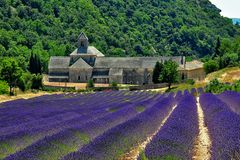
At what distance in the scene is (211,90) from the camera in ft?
158

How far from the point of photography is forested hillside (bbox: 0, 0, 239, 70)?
437 ft

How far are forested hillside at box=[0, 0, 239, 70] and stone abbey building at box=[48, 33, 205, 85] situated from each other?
16167mm

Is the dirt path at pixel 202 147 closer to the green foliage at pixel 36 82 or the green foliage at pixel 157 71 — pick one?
the green foliage at pixel 36 82

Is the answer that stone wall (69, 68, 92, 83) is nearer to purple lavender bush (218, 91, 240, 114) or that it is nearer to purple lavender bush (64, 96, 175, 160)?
purple lavender bush (218, 91, 240, 114)

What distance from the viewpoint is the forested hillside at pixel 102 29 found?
133 metres

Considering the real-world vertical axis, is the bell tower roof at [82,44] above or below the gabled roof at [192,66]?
above

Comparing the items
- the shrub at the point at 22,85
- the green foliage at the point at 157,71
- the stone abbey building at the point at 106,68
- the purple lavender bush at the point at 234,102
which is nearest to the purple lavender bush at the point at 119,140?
the purple lavender bush at the point at 234,102

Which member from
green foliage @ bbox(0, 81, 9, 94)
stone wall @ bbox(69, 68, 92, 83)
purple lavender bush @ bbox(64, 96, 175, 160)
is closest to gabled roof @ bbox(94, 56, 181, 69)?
stone wall @ bbox(69, 68, 92, 83)

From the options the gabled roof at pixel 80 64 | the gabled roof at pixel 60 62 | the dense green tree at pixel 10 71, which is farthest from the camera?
the gabled roof at pixel 60 62

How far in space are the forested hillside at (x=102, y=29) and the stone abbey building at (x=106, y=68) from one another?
637 inches

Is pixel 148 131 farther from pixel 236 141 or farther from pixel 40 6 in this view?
pixel 40 6

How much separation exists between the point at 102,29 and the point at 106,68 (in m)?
63.3

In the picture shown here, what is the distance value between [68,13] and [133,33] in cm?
2469

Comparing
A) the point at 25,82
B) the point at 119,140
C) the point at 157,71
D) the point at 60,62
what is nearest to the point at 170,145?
the point at 119,140
